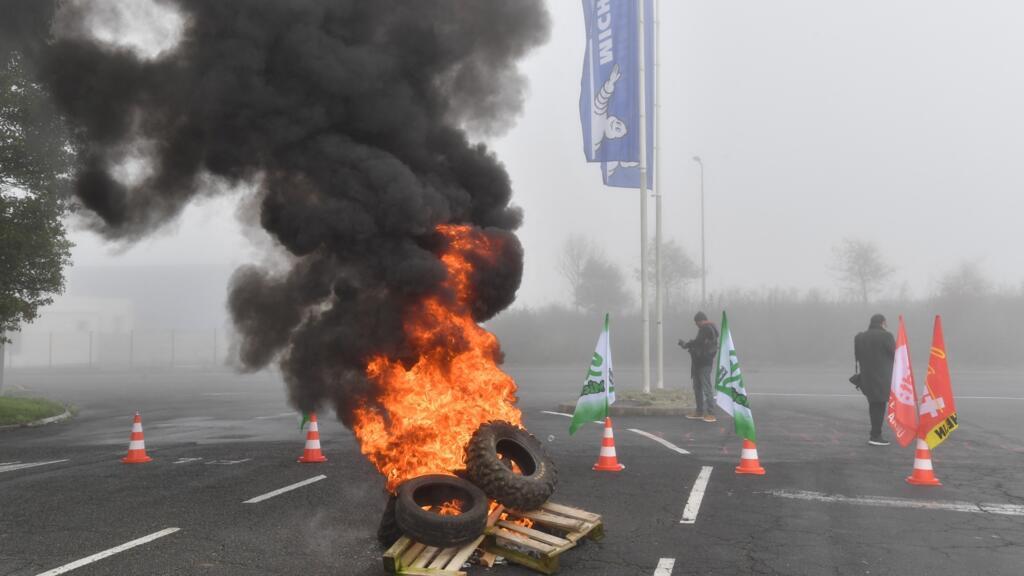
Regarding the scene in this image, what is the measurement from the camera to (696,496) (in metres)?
7.67

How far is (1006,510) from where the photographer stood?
278 inches

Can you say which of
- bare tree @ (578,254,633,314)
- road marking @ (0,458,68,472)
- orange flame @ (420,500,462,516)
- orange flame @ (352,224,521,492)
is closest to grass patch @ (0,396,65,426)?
road marking @ (0,458,68,472)

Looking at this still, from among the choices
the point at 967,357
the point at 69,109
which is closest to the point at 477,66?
the point at 69,109

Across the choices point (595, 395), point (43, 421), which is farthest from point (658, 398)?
point (43, 421)

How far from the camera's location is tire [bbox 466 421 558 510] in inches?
226

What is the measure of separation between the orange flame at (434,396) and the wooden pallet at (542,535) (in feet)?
2.30

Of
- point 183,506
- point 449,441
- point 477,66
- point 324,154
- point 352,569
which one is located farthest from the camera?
point 477,66

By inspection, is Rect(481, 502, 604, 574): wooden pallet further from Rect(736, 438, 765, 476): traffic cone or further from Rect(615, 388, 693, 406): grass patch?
Rect(615, 388, 693, 406): grass patch

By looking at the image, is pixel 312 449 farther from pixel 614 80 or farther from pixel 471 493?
pixel 614 80

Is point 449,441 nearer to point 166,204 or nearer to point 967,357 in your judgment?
point 166,204

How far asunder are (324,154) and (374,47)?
114 centimetres

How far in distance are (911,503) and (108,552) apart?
7042 millimetres

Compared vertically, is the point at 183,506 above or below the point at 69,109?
below

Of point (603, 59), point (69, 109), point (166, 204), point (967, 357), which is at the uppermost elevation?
point (603, 59)
